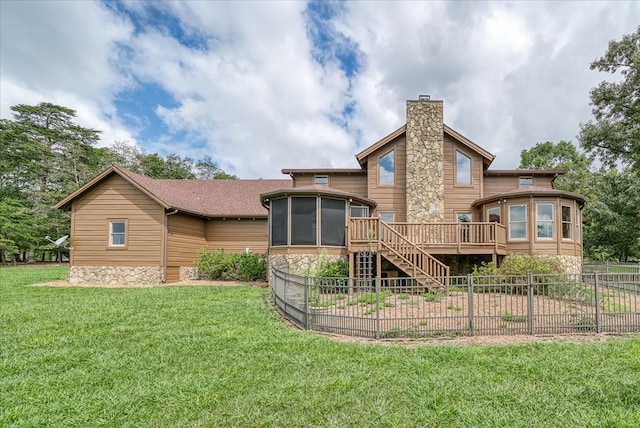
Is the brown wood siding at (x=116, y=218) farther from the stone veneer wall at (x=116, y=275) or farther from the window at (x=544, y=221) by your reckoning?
the window at (x=544, y=221)

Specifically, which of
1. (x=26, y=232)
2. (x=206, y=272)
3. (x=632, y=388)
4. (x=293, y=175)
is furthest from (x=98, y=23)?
(x=26, y=232)

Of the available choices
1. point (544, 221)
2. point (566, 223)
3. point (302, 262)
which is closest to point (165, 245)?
point (302, 262)

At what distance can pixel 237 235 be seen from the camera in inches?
753

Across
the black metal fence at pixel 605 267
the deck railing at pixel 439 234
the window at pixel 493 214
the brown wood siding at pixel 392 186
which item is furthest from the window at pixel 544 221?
the brown wood siding at pixel 392 186

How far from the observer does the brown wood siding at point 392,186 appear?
16375mm

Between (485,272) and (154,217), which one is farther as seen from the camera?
(154,217)

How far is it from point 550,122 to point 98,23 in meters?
45.2

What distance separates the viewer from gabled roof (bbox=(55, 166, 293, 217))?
1570cm

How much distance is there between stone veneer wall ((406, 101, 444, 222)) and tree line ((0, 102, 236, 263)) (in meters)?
31.5

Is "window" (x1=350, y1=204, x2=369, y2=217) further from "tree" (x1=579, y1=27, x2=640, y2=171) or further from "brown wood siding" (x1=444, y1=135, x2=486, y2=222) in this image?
"tree" (x1=579, y1=27, x2=640, y2=171)

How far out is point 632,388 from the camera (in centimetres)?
396

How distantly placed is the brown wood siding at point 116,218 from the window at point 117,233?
0.54ft

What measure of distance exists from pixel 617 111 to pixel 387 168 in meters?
17.6

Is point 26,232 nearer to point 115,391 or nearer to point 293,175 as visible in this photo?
point 293,175
